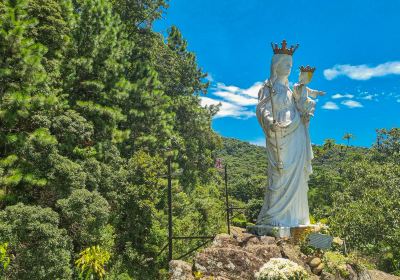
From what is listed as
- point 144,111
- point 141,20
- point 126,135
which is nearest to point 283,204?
point 126,135

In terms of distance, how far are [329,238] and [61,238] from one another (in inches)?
289

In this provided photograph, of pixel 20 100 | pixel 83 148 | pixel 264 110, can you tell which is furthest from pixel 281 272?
pixel 83 148

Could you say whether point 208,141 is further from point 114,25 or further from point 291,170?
point 291,170

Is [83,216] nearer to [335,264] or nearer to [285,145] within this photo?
[285,145]

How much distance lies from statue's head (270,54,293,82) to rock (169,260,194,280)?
16.1 ft

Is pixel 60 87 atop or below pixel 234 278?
atop

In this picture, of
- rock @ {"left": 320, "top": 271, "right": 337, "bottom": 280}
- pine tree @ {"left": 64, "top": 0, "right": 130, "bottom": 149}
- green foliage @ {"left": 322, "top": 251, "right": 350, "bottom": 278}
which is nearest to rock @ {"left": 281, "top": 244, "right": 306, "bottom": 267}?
rock @ {"left": 320, "top": 271, "right": 337, "bottom": 280}

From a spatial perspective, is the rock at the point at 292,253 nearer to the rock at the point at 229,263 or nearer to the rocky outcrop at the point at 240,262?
the rocky outcrop at the point at 240,262

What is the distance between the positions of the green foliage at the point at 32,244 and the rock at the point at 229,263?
18.4 feet

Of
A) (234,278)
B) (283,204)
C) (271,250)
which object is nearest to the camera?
(234,278)

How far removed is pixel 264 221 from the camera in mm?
10016

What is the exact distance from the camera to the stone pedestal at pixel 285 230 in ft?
31.0

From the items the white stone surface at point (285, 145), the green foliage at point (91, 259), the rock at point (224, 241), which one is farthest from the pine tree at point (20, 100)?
the white stone surface at point (285, 145)

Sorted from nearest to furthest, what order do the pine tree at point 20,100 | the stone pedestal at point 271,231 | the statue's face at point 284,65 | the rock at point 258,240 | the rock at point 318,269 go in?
the rock at point 318,269, the rock at point 258,240, the stone pedestal at point 271,231, the statue's face at point 284,65, the pine tree at point 20,100
